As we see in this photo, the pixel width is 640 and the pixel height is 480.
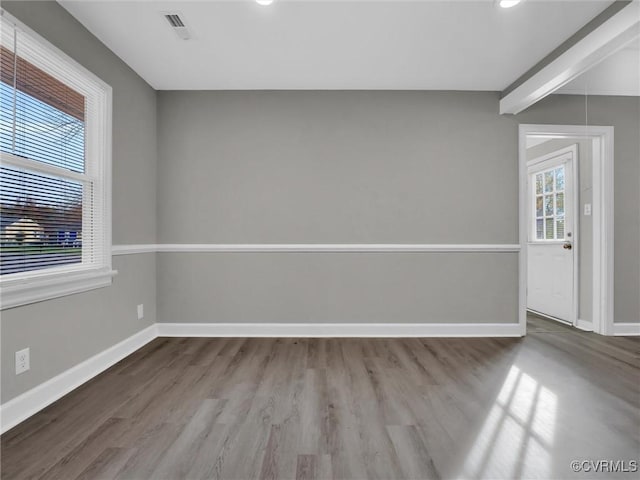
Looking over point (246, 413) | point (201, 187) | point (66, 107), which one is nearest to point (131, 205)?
point (201, 187)

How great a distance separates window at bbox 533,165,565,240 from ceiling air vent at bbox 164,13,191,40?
4.28m

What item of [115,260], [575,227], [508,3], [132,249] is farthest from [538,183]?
[115,260]

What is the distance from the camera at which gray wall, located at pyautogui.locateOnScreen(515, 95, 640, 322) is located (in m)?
3.54

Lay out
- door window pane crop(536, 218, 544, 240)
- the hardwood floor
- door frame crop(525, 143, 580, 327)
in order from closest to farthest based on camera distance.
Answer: the hardwood floor < door frame crop(525, 143, 580, 327) < door window pane crop(536, 218, 544, 240)

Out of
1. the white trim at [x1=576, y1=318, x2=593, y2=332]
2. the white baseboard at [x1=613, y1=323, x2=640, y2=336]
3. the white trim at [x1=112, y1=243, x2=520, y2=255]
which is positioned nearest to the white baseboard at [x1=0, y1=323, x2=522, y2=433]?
the white trim at [x1=112, y1=243, x2=520, y2=255]

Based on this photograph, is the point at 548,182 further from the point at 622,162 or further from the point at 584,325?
the point at 584,325

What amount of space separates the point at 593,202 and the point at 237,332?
156 inches

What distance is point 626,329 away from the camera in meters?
3.52

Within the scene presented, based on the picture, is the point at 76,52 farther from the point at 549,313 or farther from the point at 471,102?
the point at 549,313

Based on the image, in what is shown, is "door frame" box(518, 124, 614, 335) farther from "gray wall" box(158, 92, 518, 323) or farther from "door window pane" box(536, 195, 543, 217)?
"door window pane" box(536, 195, 543, 217)

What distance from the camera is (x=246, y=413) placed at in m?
1.95

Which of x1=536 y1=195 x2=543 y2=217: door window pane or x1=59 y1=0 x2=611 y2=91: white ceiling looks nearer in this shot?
x1=59 y1=0 x2=611 y2=91: white ceiling

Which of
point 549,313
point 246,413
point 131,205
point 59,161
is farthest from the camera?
point 549,313

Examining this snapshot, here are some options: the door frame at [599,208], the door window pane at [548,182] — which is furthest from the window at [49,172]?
the door window pane at [548,182]
